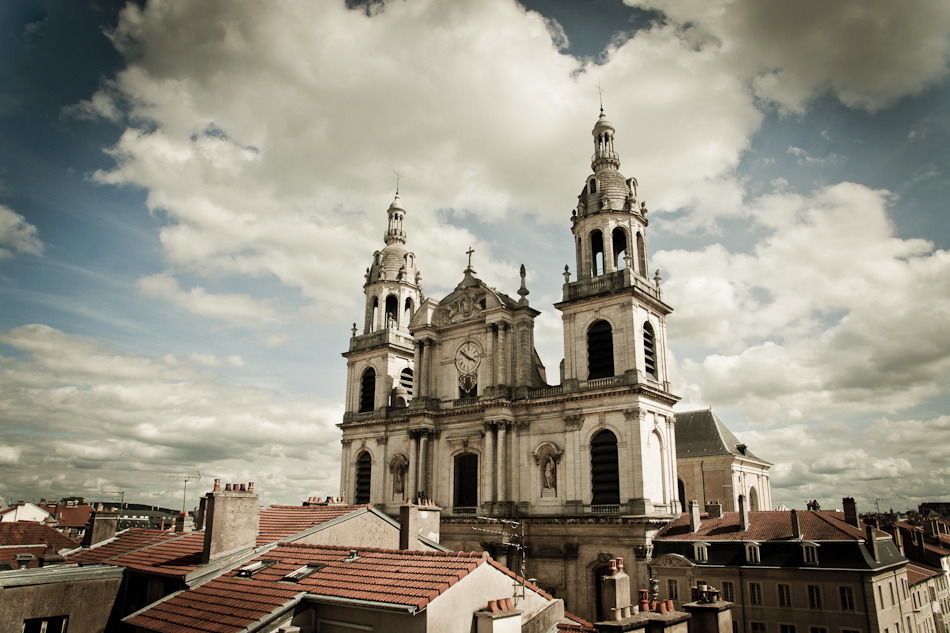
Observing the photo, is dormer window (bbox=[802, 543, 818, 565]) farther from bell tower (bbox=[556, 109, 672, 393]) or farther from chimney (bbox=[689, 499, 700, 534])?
bell tower (bbox=[556, 109, 672, 393])

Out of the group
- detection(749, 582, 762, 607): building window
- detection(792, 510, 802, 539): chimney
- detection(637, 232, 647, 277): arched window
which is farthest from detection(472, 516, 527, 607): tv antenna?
detection(637, 232, 647, 277): arched window

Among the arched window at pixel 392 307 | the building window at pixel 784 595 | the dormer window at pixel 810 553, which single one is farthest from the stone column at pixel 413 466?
the dormer window at pixel 810 553

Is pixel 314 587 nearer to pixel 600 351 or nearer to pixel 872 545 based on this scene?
pixel 600 351

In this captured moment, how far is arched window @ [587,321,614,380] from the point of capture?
31.5 meters

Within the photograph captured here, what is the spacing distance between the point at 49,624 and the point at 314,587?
24.7ft

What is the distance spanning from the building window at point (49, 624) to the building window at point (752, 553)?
2458cm

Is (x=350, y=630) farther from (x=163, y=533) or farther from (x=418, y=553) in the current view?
(x=163, y=533)

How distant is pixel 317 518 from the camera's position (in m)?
19.7

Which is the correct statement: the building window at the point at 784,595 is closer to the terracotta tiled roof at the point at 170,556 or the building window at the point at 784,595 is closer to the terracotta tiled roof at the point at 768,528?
the terracotta tiled roof at the point at 768,528

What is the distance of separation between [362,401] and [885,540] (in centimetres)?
2836

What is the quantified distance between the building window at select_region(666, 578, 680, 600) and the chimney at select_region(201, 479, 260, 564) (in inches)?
748

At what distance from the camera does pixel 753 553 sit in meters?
28.1

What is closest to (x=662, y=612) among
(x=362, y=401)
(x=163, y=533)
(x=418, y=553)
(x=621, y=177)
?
(x=418, y=553)

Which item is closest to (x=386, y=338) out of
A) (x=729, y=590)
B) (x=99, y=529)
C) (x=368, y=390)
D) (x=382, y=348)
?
(x=382, y=348)
